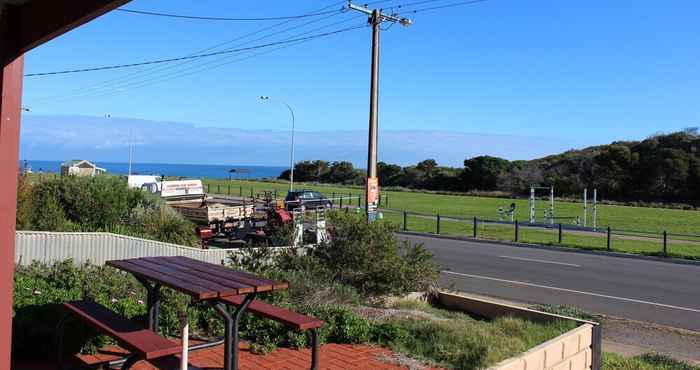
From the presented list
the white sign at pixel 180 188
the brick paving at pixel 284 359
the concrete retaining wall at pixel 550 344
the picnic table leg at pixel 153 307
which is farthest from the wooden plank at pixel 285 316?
the white sign at pixel 180 188

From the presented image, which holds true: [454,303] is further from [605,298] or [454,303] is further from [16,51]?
[16,51]

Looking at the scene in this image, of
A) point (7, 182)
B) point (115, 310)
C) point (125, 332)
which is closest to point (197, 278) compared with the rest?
point (125, 332)

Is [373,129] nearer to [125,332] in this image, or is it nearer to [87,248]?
[87,248]

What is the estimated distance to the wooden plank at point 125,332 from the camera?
14.2 feet

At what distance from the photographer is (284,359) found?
5.94 meters

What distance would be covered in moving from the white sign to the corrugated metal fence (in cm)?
1642

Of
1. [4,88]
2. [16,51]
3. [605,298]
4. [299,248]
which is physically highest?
[16,51]

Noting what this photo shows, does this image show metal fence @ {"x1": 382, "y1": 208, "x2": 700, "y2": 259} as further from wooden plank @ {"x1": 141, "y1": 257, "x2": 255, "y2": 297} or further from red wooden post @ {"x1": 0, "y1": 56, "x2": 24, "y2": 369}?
red wooden post @ {"x1": 0, "y1": 56, "x2": 24, "y2": 369}

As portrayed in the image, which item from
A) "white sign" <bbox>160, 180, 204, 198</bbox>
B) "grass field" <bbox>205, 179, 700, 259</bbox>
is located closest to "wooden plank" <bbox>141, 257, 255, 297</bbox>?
"grass field" <bbox>205, 179, 700, 259</bbox>

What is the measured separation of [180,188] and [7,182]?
25010 mm

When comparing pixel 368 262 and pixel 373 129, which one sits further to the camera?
pixel 373 129

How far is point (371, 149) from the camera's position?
58.9 ft

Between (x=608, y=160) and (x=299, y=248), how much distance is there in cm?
6600

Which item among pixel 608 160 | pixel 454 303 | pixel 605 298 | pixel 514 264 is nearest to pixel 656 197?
pixel 608 160
